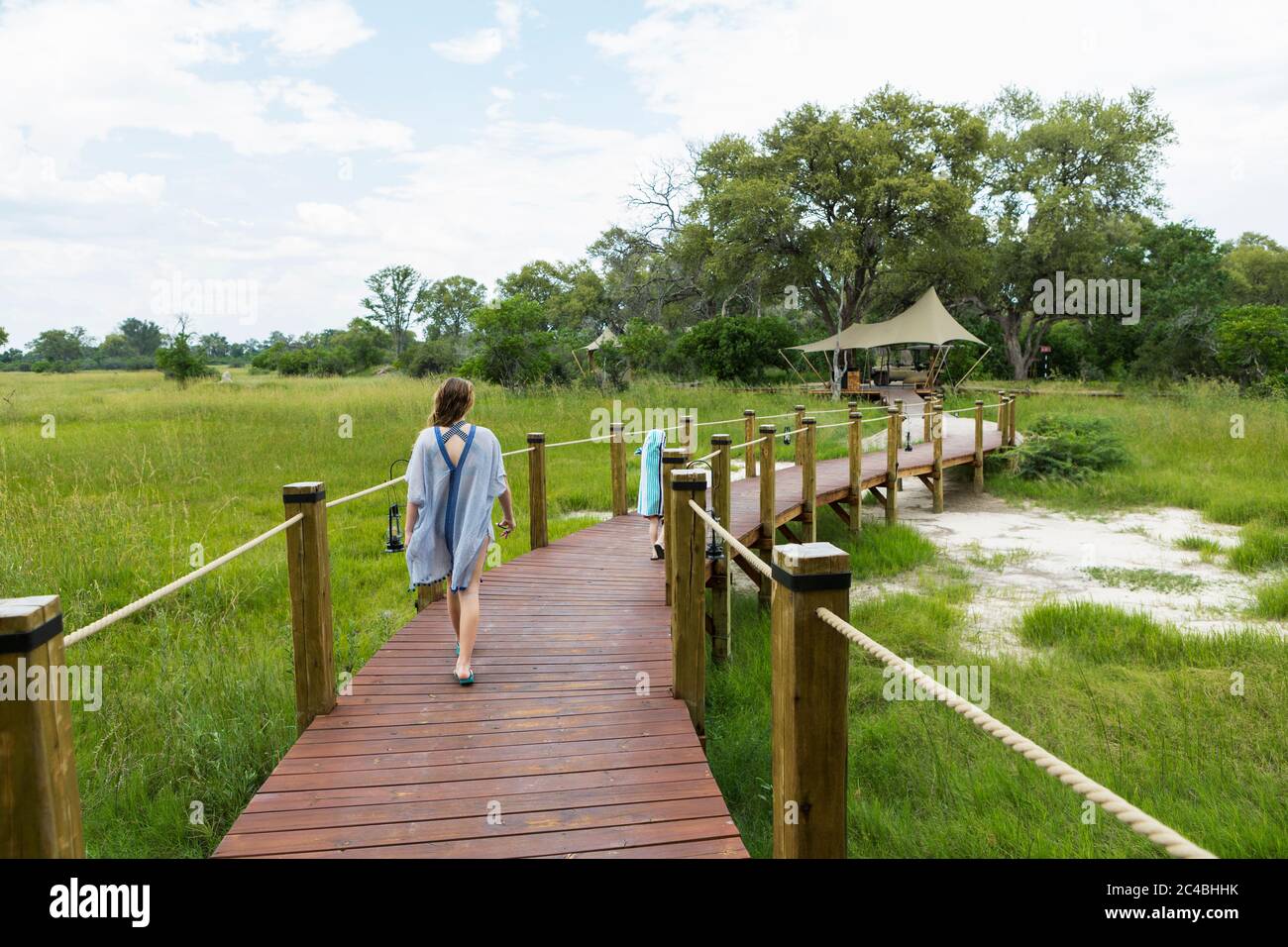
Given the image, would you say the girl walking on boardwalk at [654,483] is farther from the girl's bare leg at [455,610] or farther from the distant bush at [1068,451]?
the distant bush at [1068,451]

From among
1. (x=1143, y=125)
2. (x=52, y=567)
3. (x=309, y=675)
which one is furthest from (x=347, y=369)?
(x=309, y=675)

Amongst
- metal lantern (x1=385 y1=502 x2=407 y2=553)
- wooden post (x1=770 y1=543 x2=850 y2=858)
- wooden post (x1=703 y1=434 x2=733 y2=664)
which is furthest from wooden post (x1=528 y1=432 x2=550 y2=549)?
wooden post (x1=770 y1=543 x2=850 y2=858)

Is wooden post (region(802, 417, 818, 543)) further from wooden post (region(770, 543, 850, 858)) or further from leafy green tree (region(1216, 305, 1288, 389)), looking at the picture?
leafy green tree (region(1216, 305, 1288, 389))

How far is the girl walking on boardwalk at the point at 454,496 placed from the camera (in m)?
4.20

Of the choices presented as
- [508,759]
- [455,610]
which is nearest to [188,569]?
[455,610]

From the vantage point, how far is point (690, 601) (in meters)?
3.98

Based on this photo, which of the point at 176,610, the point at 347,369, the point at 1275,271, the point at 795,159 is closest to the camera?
the point at 176,610

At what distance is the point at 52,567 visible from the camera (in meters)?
6.77

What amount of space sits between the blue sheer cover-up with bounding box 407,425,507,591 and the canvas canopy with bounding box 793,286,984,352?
25115 mm

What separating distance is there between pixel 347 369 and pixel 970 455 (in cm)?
4469

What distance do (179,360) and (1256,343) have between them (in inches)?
1234

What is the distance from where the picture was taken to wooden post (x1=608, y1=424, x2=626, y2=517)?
29.2 feet
